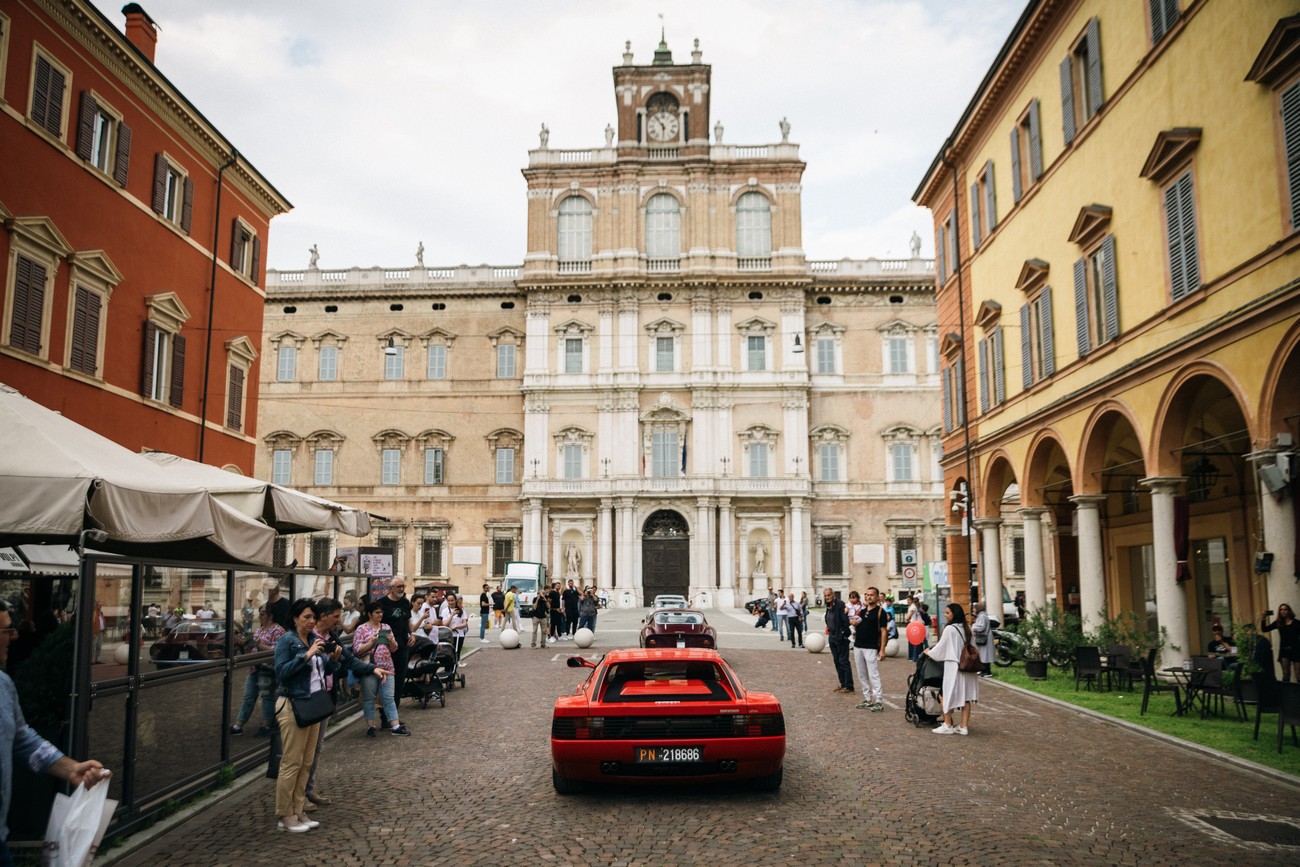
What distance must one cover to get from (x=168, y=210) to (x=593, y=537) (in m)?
30.2

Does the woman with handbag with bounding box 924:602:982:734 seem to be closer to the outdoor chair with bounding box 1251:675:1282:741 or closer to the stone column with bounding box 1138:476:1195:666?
the outdoor chair with bounding box 1251:675:1282:741

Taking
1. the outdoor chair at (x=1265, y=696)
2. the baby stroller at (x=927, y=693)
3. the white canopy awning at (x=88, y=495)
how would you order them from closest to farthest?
the white canopy awning at (x=88, y=495) < the outdoor chair at (x=1265, y=696) < the baby stroller at (x=927, y=693)

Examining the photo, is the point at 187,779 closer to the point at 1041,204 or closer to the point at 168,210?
the point at 168,210

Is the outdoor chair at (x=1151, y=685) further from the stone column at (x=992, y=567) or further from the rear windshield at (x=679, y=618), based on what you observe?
the rear windshield at (x=679, y=618)

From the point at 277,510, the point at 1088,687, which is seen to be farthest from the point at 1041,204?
Result: the point at 277,510

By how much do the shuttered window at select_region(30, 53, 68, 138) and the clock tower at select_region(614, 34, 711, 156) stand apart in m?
37.7

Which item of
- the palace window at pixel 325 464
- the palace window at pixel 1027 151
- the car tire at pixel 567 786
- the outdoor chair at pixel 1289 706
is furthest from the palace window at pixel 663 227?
the car tire at pixel 567 786

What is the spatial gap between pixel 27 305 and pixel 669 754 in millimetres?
14891

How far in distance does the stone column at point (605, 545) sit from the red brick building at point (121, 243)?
2456 cm

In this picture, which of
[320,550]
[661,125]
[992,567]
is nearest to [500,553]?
[320,550]

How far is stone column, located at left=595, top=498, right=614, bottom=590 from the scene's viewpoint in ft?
159

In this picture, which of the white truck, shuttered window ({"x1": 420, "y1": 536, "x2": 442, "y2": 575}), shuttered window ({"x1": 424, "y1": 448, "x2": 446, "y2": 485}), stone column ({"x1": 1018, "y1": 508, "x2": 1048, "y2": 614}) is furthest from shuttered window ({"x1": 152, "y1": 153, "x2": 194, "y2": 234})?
shuttered window ({"x1": 420, "y1": 536, "x2": 442, "y2": 575})

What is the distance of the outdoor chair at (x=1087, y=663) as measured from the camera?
633 inches

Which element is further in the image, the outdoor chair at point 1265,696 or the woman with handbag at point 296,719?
the outdoor chair at point 1265,696
